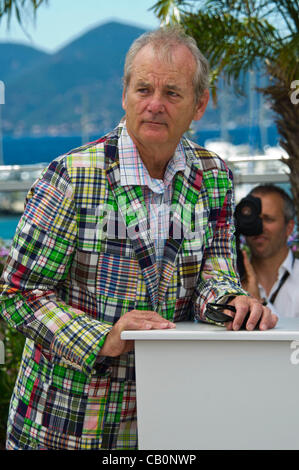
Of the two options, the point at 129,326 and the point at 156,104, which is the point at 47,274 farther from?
the point at 156,104

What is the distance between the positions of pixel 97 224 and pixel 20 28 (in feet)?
10.2

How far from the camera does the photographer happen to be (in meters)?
3.83

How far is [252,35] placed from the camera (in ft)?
17.6

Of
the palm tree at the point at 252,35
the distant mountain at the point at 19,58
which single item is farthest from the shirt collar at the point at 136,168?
the distant mountain at the point at 19,58


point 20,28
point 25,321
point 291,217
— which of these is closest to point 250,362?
point 25,321

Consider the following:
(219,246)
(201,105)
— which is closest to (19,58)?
(201,105)

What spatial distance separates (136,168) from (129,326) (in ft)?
1.61

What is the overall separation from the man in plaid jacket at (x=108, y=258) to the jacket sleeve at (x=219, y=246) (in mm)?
15

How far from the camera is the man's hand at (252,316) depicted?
1663mm

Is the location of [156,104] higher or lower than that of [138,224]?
higher
